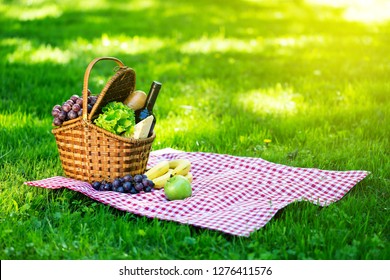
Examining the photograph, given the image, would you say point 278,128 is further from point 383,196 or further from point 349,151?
point 383,196

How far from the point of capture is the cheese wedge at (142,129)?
464 centimetres

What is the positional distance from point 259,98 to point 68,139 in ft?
9.68

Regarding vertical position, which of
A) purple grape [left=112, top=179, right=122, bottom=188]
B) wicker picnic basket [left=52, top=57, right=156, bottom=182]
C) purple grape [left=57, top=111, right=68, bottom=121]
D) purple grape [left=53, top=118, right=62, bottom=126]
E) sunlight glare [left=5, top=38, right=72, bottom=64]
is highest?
purple grape [left=57, top=111, right=68, bottom=121]

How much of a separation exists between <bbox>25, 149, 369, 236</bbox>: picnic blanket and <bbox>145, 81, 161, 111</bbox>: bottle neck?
470mm

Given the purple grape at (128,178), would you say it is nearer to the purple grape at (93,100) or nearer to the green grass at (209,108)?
the green grass at (209,108)

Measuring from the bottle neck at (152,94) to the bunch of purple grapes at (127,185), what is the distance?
0.62 metres

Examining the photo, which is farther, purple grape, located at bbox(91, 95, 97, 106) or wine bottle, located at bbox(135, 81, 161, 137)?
wine bottle, located at bbox(135, 81, 161, 137)

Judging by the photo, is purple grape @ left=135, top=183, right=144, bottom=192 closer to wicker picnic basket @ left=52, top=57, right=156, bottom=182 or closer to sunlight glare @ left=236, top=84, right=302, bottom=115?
wicker picnic basket @ left=52, top=57, right=156, bottom=182

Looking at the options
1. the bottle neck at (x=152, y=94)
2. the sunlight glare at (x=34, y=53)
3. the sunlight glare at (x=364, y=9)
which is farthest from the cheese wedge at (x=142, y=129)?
the sunlight glare at (x=364, y=9)

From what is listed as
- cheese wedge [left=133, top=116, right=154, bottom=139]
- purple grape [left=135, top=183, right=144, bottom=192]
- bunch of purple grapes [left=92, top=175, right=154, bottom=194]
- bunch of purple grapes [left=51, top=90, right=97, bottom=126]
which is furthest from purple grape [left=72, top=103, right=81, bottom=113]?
purple grape [left=135, top=183, right=144, bottom=192]

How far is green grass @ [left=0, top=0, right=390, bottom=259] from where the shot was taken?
12.4 feet

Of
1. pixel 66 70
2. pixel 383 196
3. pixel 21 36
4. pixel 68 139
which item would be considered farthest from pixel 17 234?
pixel 21 36

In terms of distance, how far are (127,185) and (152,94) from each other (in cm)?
74

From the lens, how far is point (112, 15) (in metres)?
12.5
